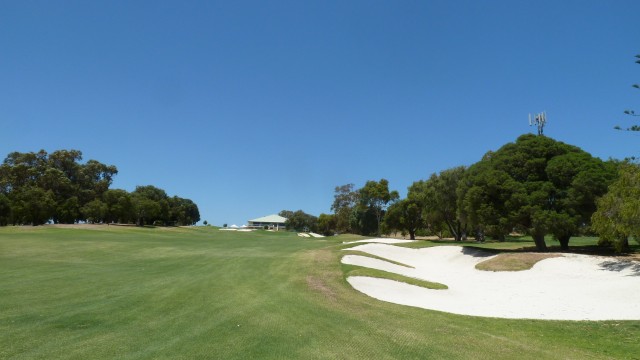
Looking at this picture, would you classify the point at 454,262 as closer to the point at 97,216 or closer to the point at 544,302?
the point at 544,302

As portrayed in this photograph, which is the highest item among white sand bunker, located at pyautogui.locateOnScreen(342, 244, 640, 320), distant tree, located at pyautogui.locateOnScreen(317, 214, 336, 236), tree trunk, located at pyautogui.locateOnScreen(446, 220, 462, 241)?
distant tree, located at pyautogui.locateOnScreen(317, 214, 336, 236)

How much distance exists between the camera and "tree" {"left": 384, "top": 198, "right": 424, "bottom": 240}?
72.4 meters

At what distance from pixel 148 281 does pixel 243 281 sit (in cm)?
360

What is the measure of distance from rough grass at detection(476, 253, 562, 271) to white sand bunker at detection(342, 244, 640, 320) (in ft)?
1.95

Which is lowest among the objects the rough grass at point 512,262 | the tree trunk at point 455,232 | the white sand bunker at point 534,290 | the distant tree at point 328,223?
the white sand bunker at point 534,290

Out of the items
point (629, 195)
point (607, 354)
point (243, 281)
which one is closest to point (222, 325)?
point (243, 281)

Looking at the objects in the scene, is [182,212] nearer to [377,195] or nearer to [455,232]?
[377,195]

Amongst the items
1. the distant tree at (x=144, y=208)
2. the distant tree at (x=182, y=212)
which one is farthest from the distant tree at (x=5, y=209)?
the distant tree at (x=182, y=212)

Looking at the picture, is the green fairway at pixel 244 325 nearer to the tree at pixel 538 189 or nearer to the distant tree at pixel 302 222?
the tree at pixel 538 189

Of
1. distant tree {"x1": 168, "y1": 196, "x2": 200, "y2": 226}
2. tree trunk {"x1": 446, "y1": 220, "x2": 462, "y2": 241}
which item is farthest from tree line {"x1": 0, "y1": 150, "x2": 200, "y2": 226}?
tree trunk {"x1": 446, "y1": 220, "x2": 462, "y2": 241}

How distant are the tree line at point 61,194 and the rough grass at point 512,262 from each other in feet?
239

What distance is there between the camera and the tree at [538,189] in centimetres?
2703

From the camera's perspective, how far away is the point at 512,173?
103 feet

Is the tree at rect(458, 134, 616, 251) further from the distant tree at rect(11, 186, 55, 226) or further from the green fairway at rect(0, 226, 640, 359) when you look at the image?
the distant tree at rect(11, 186, 55, 226)
